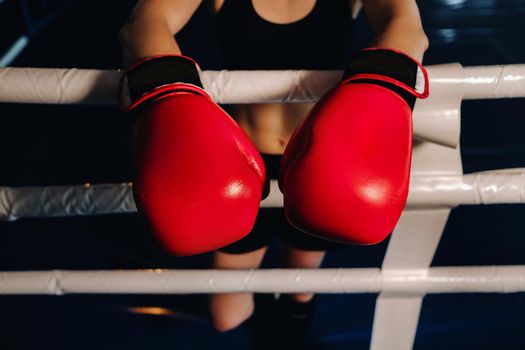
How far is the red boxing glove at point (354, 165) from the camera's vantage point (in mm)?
353

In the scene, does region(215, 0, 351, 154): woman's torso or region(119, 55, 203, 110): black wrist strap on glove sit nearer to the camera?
region(119, 55, 203, 110): black wrist strap on glove

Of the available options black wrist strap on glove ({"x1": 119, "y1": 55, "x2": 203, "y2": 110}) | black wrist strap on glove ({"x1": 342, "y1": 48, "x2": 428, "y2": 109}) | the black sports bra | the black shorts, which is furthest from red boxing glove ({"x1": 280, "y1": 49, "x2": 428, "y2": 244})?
the black shorts

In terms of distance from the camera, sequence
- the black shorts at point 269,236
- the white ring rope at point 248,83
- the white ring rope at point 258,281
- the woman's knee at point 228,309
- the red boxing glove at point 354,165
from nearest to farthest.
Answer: the red boxing glove at point 354,165 < the white ring rope at point 248,83 < the white ring rope at point 258,281 < the black shorts at point 269,236 < the woman's knee at point 228,309

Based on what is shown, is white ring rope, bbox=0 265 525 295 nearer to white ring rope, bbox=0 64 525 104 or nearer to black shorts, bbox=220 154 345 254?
black shorts, bbox=220 154 345 254

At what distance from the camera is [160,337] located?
1.02m

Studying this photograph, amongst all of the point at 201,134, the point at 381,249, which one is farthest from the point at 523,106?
the point at 201,134

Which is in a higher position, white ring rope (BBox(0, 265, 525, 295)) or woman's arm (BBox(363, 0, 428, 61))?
woman's arm (BBox(363, 0, 428, 61))

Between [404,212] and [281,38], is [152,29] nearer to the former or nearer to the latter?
[281,38]

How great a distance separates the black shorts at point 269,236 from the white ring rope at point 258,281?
17 centimetres

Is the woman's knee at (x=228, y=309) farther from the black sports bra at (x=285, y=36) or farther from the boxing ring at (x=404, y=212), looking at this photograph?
the black sports bra at (x=285, y=36)

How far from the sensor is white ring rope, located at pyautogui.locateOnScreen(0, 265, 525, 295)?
659 mm

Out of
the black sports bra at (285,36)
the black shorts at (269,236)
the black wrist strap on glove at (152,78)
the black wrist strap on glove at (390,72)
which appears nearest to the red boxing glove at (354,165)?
the black wrist strap on glove at (390,72)

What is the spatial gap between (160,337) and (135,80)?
0.81 meters

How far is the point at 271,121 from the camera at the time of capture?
740mm
